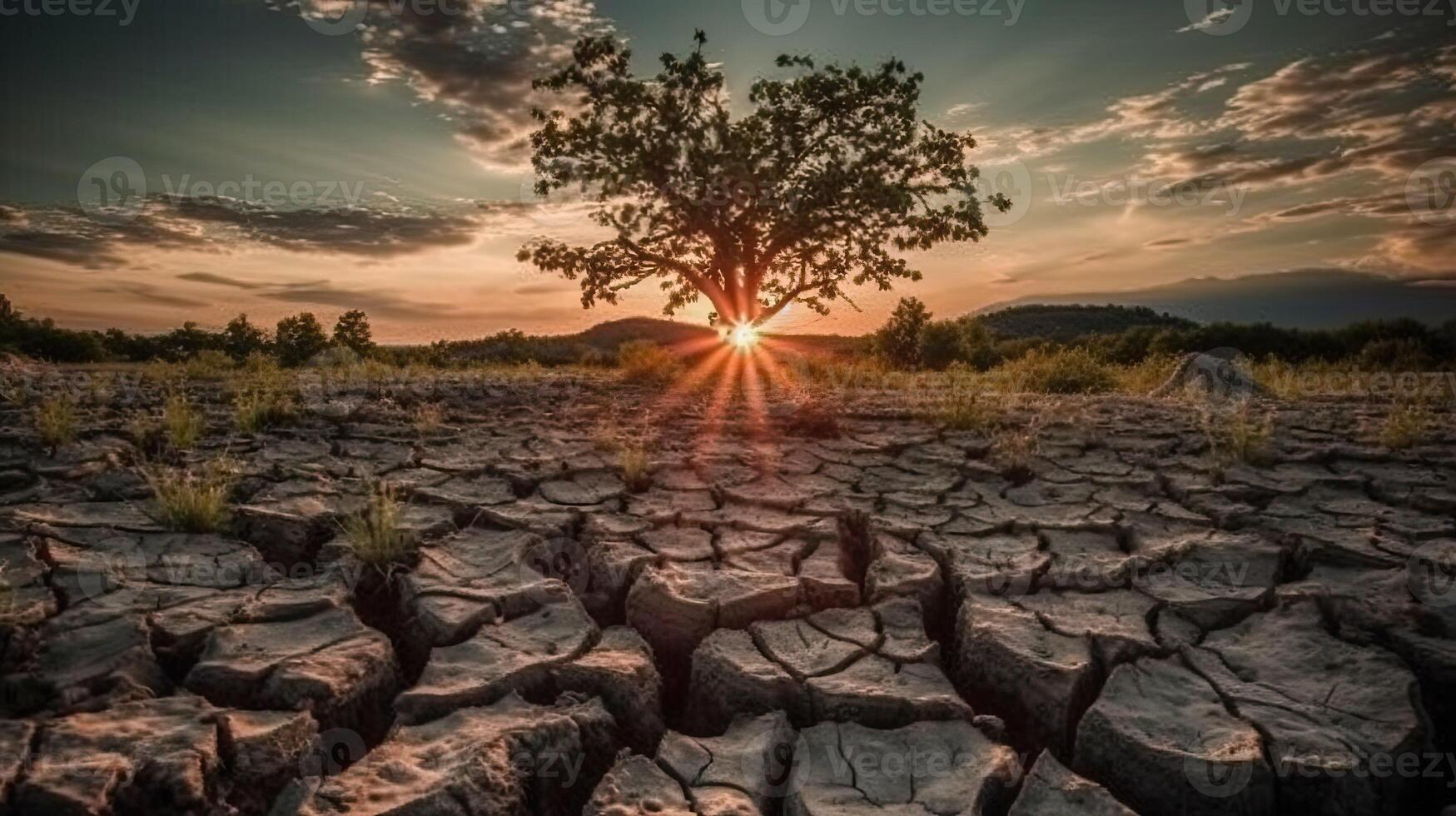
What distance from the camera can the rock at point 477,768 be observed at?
5.71 ft

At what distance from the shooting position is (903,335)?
818 inches

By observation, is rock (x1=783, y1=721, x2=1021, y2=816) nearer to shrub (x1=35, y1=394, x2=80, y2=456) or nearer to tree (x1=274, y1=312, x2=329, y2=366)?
shrub (x1=35, y1=394, x2=80, y2=456)

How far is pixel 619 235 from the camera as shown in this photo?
43.7 ft

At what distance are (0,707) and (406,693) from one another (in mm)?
965

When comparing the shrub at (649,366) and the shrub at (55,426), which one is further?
the shrub at (649,366)

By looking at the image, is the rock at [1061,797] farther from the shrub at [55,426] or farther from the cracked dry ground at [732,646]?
the shrub at [55,426]

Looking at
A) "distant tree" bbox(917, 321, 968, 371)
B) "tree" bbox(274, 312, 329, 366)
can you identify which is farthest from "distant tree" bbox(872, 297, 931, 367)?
"tree" bbox(274, 312, 329, 366)

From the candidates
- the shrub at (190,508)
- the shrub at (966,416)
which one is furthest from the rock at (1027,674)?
the shrub at (966,416)

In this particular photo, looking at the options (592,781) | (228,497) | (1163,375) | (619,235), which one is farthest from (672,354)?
(592,781)

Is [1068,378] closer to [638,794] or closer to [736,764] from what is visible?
[736,764]

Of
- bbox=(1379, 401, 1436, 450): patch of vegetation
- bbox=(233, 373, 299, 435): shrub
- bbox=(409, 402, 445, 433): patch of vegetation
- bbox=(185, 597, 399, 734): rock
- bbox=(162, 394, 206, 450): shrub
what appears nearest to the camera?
bbox=(185, 597, 399, 734): rock

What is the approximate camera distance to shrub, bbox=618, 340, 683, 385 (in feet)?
32.0

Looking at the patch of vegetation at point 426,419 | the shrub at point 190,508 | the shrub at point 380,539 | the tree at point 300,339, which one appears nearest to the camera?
the shrub at point 380,539

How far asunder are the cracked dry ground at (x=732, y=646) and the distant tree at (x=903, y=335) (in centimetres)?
1627
